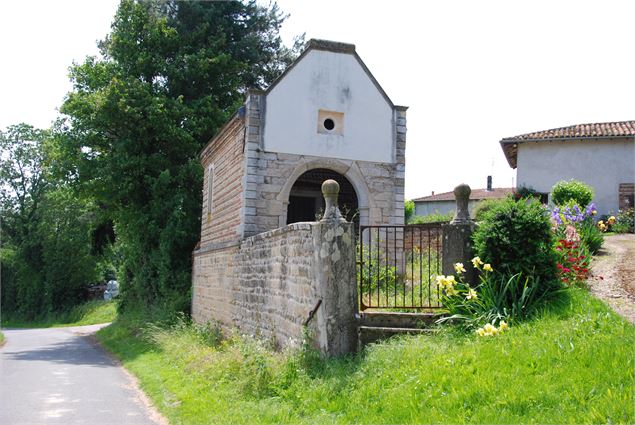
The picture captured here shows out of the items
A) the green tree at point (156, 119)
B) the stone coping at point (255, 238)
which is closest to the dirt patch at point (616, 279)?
the stone coping at point (255, 238)

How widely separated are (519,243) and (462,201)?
96cm

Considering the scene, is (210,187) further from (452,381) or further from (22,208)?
(22,208)

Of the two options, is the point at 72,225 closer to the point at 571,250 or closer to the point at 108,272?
the point at 108,272

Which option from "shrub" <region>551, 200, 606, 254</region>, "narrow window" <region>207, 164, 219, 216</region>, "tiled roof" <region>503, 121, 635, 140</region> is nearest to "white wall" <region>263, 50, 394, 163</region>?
"narrow window" <region>207, 164, 219, 216</region>

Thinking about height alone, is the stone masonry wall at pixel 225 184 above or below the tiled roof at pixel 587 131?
below

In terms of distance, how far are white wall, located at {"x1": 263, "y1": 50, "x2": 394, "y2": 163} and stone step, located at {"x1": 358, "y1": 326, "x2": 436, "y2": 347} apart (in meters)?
7.59

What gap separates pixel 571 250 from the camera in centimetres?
798

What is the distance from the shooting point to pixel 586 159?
22953 millimetres

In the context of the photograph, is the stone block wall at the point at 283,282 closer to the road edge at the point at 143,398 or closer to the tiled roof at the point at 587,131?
the road edge at the point at 143,398

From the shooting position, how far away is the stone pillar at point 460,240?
25.0ft

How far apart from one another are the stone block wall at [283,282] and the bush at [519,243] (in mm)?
1817

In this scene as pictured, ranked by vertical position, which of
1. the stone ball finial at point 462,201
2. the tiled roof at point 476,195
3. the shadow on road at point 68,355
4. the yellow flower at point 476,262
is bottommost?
the shadow on road at point 68,355

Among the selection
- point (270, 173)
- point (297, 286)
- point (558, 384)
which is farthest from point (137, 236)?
point (558, 384)

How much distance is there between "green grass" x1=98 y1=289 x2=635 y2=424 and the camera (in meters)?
4.77
